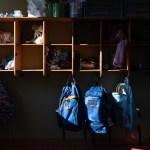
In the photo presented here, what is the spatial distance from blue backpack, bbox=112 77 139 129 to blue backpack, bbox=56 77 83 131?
1.60 feet

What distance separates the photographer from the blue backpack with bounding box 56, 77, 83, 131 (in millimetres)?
4535

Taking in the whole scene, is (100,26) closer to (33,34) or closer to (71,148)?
(33,34)

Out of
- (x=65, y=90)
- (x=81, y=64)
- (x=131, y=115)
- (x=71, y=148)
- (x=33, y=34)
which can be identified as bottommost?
(x=71, y=148)

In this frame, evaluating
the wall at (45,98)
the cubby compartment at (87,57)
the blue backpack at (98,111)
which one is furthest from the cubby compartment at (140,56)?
the blue backpack at (98,111)

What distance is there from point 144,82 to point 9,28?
203cm

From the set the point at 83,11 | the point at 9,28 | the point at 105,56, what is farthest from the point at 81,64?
the point at 9,28

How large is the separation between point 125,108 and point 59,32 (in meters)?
1.38

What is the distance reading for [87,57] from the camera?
486 centimetres

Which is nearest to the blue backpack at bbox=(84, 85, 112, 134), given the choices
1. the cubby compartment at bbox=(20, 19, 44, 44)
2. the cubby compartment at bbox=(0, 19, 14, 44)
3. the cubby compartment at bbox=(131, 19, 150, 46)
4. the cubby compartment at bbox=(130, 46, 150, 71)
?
the cubby compartment at bbox=(130, 46, 150, 71)

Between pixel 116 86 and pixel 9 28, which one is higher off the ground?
pixel 9 28

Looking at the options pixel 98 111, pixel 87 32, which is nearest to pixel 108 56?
pixel 87 32

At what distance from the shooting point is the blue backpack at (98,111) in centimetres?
449

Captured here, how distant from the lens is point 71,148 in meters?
4.75

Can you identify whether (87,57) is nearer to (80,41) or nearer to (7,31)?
(80,41)
